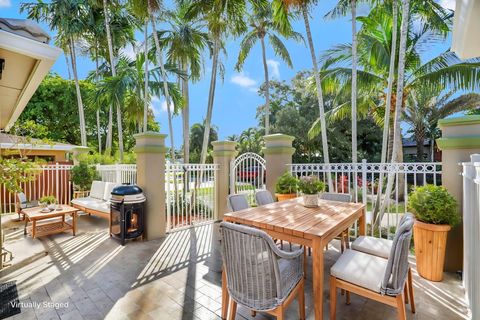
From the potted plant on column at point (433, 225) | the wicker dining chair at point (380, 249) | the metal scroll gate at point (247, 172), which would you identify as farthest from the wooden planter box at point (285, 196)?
the potted plant on column at point (433, 225)

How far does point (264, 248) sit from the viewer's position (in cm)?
171

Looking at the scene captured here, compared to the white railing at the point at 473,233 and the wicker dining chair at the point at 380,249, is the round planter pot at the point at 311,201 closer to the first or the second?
the wicker dining chair at the point at 380,249

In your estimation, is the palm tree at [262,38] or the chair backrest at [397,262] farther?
the palm tree at [262,38]

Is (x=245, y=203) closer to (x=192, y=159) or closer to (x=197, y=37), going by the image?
(x=197, y=37)

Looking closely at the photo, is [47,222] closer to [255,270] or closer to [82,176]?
[82,176]

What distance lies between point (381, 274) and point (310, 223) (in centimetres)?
71

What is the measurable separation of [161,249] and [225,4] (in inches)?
285

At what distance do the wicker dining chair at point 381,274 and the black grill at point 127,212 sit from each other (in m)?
3.58

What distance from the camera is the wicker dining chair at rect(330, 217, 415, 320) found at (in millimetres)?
1774

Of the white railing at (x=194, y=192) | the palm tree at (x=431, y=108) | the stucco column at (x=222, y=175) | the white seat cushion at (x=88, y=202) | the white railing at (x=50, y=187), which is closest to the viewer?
the white railing at (x=194, y=192)

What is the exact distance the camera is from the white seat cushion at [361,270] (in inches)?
76.4

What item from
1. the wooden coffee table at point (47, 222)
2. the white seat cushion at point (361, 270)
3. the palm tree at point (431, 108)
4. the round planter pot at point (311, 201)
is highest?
the palm tree at point (431, 108)

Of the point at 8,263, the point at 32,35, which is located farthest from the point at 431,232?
the point at 8,263

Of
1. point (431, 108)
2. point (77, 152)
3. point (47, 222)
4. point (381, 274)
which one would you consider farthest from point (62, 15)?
point (431, 108)
